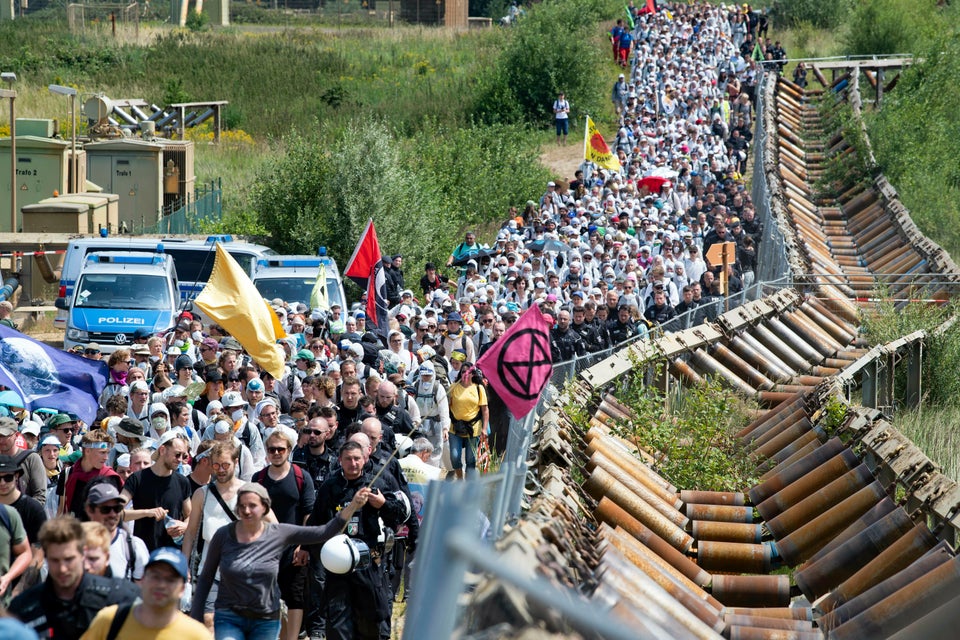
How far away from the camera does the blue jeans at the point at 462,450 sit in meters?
15.4

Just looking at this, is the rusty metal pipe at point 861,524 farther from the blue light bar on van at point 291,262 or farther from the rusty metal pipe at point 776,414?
the blue light bar on van at point 291,262

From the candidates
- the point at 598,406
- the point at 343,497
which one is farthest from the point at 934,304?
the point at 343,497

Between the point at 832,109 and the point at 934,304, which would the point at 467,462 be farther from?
the point at 832,109

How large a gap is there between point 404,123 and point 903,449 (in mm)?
47216

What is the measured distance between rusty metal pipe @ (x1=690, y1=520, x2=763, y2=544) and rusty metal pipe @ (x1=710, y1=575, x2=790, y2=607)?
1104mm

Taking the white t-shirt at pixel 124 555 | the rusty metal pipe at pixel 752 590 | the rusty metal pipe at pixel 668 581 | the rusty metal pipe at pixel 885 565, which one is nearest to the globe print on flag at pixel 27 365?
the white t-shirt at pixel 124 555

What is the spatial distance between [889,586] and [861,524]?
4.89 feet

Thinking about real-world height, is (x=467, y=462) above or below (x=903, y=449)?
below

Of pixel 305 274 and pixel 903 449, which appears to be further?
pixel 305 274

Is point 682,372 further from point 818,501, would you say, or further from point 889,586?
point 889,586

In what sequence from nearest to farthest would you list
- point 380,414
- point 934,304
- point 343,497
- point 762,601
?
point 343,497
point 762,601
point 380,414
point 934,304

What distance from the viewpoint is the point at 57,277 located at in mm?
28453

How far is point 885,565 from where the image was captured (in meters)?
9.96

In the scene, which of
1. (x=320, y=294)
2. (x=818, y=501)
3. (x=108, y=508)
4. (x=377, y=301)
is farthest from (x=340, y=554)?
(x=320, y=294)
